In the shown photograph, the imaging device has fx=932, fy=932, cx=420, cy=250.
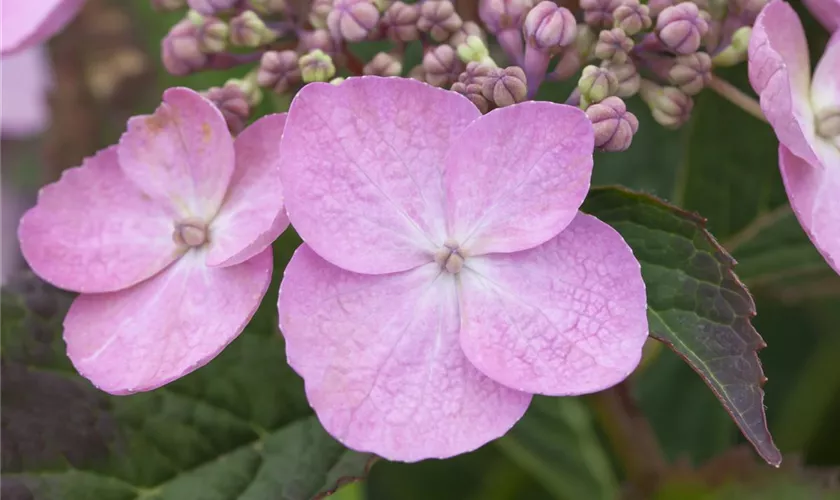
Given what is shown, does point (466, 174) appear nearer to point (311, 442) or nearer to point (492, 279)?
point (492, 279)

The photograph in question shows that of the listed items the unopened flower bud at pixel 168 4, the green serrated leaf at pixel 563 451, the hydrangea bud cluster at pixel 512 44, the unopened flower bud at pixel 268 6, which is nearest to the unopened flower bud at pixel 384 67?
the hydrangea bud cluster at pixel 512 44

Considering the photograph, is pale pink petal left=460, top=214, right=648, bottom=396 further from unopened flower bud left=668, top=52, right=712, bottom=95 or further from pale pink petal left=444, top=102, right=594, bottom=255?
unopened flower bud left=668, top=52, right=712, bottom=95

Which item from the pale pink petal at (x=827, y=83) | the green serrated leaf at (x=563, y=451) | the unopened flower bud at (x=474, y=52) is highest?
the unopened flower bud at (x=474, y=52)

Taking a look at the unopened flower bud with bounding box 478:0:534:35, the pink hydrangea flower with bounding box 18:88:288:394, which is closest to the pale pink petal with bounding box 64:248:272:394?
the pink hydrangea flower with bounding box 18:88:288:394

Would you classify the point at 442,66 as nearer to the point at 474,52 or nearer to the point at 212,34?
the point at 474,52

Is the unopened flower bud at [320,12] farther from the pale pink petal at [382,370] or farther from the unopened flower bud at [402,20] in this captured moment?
the pale pink petal at [382,370]

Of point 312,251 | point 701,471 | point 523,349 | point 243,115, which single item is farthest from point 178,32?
point 701,471

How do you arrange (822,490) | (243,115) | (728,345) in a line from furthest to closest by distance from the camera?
(822,490), (243,115), (728,345)
